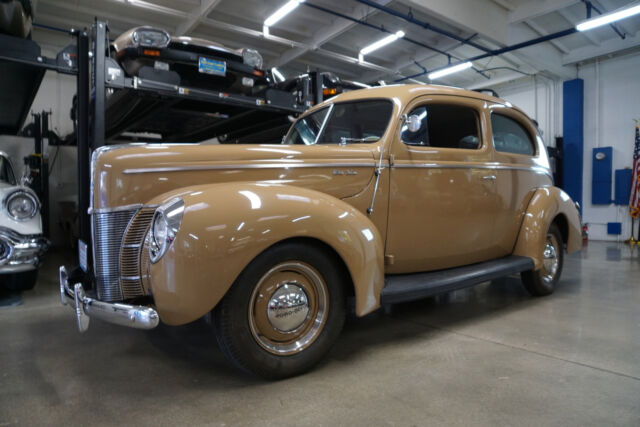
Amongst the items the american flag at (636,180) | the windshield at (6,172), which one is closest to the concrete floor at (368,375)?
the windshield at (6,172)

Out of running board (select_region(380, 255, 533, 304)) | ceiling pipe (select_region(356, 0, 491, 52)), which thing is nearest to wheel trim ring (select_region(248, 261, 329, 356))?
running board (select_region(380, 255, 533, 304))

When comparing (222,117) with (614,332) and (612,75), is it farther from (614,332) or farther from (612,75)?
(612,75)

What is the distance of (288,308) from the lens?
216 cm

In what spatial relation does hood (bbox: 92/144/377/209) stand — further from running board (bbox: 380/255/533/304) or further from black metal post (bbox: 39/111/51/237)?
black metal post (bbox: 39/111/51/237)

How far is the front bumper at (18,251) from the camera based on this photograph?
12.1ft

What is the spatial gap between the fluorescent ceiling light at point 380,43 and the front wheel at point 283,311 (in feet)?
28.2

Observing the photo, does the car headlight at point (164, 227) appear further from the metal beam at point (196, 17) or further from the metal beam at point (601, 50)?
the metal beam at point (601, 50)

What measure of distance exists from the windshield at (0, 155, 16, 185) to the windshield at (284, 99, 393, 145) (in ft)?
11.0

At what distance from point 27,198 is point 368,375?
3.62 meters

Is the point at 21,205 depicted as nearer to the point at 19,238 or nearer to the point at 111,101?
the point at 19,238

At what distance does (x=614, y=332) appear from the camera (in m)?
2.96

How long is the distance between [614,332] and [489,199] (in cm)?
127

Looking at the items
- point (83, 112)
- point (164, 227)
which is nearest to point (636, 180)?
point (83, 112)

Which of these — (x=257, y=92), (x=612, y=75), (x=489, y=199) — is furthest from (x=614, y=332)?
(x=612, y=75)
